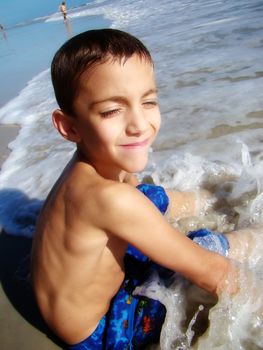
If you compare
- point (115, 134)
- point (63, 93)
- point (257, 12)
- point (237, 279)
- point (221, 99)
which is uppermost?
point (63, 93)

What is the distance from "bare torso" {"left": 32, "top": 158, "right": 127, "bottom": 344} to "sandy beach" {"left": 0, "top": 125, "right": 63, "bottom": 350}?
0.23m

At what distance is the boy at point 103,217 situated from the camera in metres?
1.67

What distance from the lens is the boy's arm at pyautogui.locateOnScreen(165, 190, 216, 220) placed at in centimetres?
289

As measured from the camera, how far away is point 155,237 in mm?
1757

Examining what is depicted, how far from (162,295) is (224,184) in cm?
133

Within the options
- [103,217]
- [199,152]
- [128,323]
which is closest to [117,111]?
[103,217]

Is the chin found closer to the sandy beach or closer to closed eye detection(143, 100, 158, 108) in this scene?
closed eye detection(143, 100, 158, 108)

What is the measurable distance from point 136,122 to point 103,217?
41 cm

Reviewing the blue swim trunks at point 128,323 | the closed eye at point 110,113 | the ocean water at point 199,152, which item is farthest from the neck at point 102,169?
the ocean water at point 199,152

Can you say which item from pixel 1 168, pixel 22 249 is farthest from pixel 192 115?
pixel 22 249

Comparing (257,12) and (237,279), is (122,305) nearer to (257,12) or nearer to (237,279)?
(237,279)

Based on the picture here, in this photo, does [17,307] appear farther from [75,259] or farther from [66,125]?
[66,125]

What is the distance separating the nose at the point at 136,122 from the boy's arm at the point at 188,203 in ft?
3.97

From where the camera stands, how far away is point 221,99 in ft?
16.0
